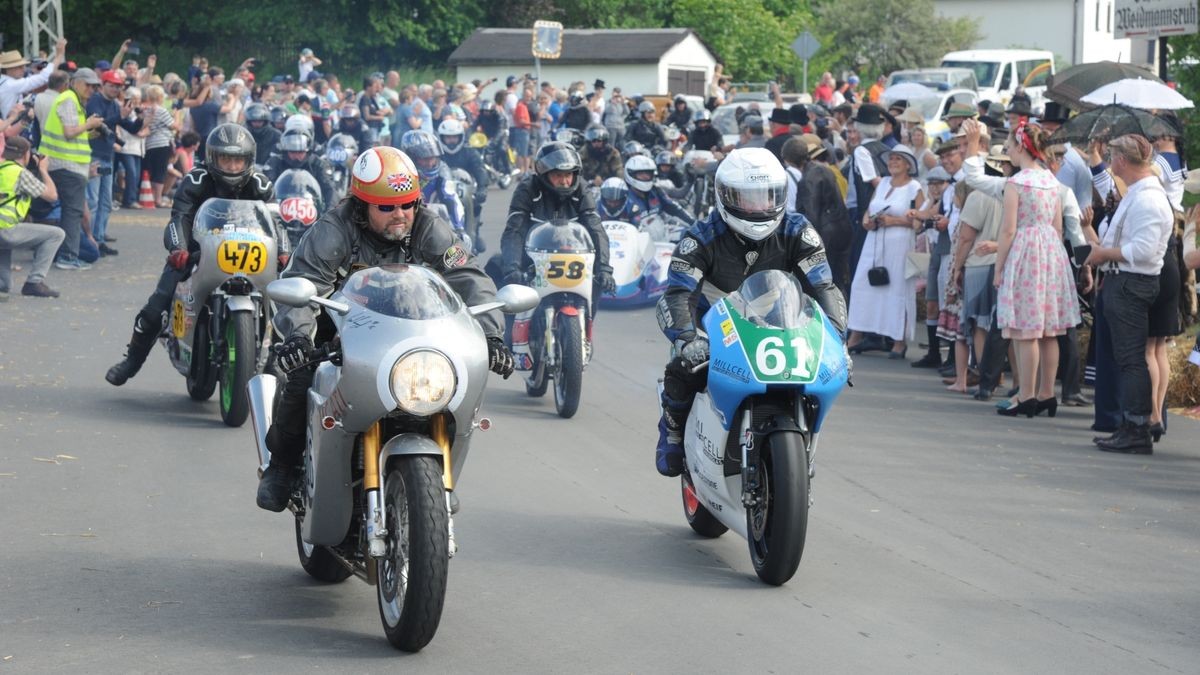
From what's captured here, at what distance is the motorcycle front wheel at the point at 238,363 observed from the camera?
34.7 ft

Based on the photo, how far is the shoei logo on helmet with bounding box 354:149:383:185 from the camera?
6656mm

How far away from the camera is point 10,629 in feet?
20.2

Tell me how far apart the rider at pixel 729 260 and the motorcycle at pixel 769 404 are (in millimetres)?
213

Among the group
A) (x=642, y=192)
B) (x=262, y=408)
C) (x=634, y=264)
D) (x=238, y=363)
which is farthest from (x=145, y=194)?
(x=262, y=408)

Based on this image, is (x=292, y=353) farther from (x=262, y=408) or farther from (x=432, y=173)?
(x=432, y=173)

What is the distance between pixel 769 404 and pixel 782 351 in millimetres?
276

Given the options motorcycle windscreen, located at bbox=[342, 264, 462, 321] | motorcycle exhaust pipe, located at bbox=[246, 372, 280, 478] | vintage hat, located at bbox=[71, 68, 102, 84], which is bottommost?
motorcycle exhaust pipe, located at bbox=[246, 372, 280, 478]

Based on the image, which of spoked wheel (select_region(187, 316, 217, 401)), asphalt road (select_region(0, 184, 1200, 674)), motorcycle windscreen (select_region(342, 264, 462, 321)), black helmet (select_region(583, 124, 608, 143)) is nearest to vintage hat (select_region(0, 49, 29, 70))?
black helmet (select_region(583, 124, 608, 143))

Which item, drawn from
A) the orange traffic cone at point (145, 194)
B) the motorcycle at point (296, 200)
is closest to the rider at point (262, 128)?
the orange traffic cone at point (145, 194)

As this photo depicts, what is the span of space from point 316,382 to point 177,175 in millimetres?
24223

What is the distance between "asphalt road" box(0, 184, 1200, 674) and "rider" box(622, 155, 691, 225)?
6646mm

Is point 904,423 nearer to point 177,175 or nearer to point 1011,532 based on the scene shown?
point 1011,532

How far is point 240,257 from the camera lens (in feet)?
35.8

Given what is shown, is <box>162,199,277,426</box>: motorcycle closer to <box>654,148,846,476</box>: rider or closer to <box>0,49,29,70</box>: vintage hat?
<box>654,148,846,476</box>: rider
